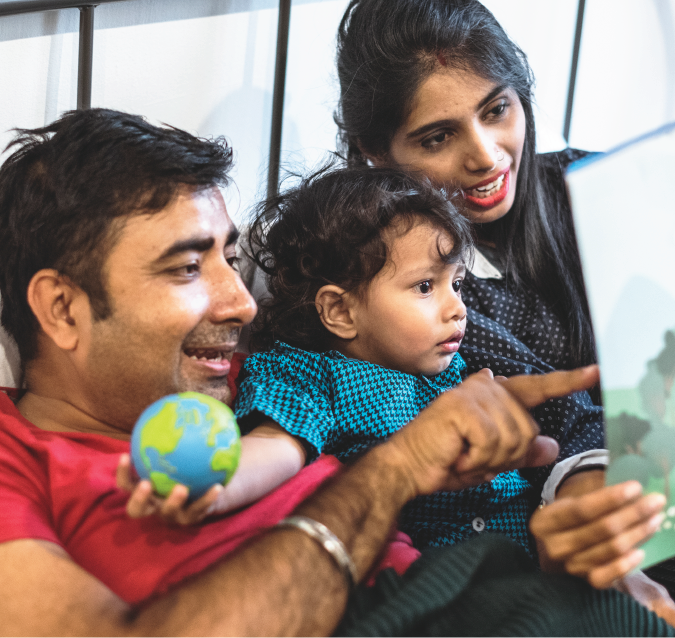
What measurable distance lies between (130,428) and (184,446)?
1.28 ft

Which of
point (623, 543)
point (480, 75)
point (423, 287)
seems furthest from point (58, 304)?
point (480, 75)

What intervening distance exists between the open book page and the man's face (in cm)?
56

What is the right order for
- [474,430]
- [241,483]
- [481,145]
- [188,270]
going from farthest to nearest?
[481,145] → [188,270] → [241,483] → [474,430]

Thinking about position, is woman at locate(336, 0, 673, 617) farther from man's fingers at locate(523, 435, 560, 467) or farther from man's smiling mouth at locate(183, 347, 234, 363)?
man's smiling mouth at locate(183, 347, 234, 363)

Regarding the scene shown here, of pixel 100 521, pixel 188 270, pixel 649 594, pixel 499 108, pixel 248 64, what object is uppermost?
pixel 248 64

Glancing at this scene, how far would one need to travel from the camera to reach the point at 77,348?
1.09 metres

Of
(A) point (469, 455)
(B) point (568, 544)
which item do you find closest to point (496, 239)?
(A) point (469, 455)

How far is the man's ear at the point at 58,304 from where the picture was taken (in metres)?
1.08

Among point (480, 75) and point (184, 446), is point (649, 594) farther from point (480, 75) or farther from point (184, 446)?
point (480, 75)

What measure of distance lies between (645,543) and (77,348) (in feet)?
2.69

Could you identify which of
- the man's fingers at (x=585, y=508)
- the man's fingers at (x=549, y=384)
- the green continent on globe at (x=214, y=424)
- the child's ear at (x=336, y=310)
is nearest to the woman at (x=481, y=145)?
the child's ear at (x=336, y=310)

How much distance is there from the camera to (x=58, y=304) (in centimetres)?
109

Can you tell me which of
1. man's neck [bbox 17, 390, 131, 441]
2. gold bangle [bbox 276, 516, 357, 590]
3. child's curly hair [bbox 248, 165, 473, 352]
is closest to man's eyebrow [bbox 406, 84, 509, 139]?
child's curly hair [bbox 248, 165, 473, 352]

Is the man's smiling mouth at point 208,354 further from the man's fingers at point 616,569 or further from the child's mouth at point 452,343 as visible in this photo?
the man's fingers at point 616,569
